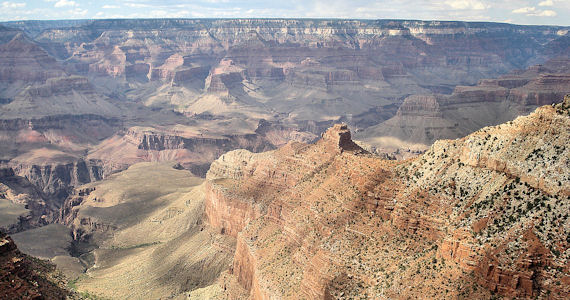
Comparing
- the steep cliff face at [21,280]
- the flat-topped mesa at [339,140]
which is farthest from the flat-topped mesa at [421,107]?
the steep cliff face at [21,280]

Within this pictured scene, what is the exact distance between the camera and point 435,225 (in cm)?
4638

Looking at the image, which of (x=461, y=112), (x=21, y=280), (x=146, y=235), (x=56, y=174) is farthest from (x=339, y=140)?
(x=461, y=112)

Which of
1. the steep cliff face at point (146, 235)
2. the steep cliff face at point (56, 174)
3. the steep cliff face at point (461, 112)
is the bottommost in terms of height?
the steep cliff face at point (56, 174)

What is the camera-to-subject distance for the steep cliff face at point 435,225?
38469mm

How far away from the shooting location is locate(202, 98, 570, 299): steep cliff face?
38469mm

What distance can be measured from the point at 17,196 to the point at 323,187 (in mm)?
106093

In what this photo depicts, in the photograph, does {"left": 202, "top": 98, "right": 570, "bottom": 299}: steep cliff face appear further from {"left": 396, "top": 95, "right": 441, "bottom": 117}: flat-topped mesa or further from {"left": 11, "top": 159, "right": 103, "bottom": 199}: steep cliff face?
{"left": 396, "top": 95, "right": 441, "bottom": 117}: flat-topped mesa

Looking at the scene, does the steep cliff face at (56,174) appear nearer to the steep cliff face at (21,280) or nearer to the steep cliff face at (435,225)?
the steep cliff face at (21,280)

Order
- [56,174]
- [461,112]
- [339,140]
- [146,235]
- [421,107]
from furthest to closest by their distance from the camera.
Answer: [461,112] < [421,107] < [56,174] < [146,235] < [339,140]

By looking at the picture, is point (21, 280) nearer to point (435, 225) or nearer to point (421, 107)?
point (435, 225)

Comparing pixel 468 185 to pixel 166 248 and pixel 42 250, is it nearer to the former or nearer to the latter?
pixel 166 248

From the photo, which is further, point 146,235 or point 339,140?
point 146,235

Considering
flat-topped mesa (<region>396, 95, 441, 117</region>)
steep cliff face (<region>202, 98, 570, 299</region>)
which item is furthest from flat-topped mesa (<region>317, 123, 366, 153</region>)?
flat-topped mesa (<region>396, 95, 441, 117</region>)

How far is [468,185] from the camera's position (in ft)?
151
